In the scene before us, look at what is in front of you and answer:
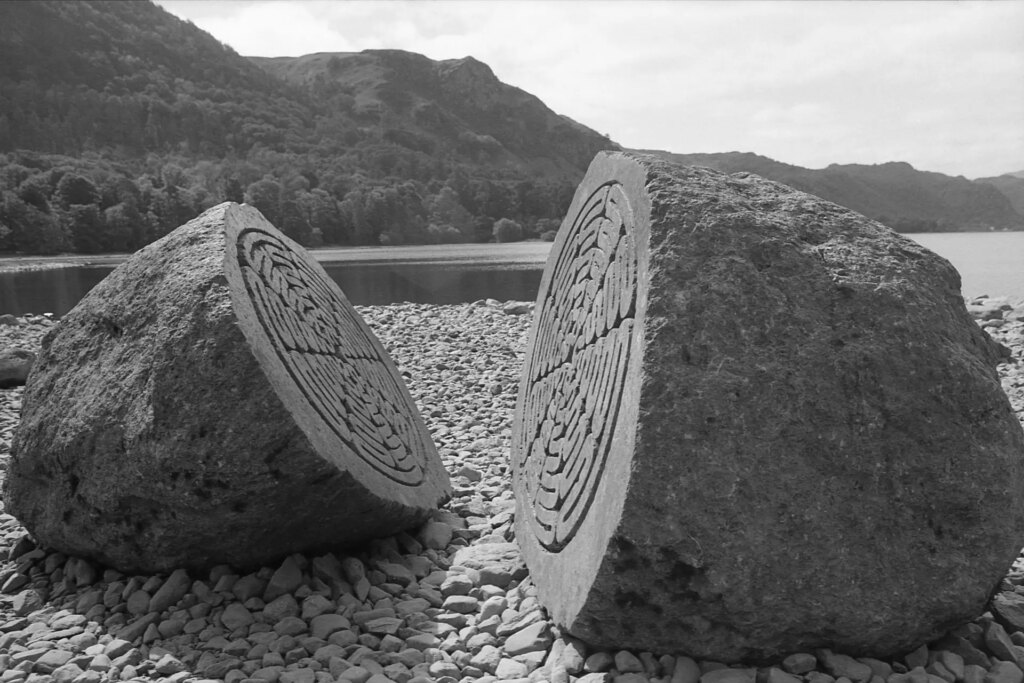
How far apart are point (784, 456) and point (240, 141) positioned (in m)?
109

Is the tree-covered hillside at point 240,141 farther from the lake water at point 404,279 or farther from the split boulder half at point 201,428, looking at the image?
the split boulder half at point 201,428

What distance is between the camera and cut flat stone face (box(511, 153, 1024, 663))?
2719mm

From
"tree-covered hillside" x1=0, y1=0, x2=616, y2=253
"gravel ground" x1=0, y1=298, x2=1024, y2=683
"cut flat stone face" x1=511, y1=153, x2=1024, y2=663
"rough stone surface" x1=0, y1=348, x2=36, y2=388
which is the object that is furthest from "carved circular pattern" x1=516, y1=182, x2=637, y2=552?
"tree-covered hillside" x1=0, y1=0, x2=616, y2=253

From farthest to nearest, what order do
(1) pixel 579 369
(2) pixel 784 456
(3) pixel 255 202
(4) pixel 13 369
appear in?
1. (3) pixel 255 202
2. (4) pixel 13 369
3. (1) pixel 579 369
4. (2) pixel 784 456

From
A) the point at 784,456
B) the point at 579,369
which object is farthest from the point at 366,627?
the point at 784,456

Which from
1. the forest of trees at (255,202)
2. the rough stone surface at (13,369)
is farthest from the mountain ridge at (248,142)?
the rough stone surface at (13,369)

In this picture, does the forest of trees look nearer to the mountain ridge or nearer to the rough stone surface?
the mountain ridge

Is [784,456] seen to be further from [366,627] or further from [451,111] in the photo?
[451,111]

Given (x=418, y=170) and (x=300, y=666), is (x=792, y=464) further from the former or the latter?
(x=418, y=170)

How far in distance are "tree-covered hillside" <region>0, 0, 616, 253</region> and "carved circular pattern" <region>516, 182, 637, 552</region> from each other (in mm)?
49050

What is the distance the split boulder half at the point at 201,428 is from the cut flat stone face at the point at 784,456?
1.27 meters

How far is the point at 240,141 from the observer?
102625mm

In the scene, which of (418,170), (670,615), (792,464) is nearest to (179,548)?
(670,615)

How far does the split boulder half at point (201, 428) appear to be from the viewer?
348cm
